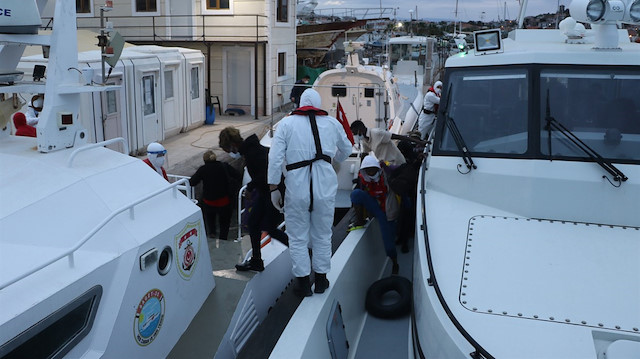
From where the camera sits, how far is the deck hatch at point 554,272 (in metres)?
2.85

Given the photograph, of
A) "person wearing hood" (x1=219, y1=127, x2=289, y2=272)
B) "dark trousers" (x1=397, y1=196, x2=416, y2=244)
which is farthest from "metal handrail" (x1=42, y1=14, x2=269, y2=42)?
"person wearing hood" (x1=219, y1=127, x2=289, y2=272)

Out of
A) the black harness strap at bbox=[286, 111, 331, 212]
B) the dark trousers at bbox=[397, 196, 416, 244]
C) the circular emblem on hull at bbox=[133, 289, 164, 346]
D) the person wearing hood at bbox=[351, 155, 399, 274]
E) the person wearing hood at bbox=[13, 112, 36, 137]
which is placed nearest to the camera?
the circular emblem on hull at bbox=[133, 289, 164, 346]

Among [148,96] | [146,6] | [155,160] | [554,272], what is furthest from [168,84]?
[554,272]

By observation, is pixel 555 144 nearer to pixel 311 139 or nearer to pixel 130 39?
pixel 311 139

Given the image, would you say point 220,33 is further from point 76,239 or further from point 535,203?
point 76,239

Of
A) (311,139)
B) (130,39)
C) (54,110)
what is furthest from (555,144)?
(130,39)

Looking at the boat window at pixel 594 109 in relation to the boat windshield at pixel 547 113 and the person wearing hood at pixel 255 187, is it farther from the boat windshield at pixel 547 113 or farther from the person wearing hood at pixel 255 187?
the person wearing hood at pixel 255 187

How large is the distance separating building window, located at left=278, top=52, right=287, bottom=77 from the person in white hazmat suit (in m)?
14.6

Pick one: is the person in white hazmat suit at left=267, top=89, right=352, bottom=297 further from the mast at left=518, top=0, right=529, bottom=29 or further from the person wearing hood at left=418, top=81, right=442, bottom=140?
the person wearing hood at left=418, top=81, right=442, bottom=140

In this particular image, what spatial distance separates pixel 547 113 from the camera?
4.04 metres

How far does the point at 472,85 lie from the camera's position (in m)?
4.37

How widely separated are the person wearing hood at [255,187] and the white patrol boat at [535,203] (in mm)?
1232

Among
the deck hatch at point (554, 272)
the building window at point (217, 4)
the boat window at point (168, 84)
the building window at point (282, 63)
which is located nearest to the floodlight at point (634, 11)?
the deck hatch at point (554, 272)

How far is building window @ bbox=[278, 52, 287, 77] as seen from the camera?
720 inches
